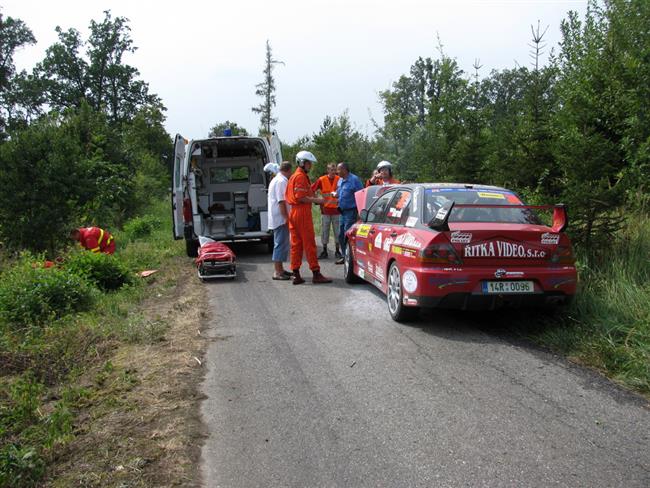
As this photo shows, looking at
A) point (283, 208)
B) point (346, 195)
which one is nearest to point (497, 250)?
point (283, 208)

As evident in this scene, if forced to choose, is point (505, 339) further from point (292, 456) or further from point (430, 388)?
point (292, 456)

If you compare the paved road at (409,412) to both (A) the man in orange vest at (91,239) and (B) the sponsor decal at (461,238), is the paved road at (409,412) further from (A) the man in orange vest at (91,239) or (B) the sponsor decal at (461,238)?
(A) the man in orange vest at (91,239)

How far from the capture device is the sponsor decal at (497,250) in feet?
17.5

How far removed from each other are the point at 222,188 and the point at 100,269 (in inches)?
185

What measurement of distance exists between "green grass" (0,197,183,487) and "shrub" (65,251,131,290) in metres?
0.01

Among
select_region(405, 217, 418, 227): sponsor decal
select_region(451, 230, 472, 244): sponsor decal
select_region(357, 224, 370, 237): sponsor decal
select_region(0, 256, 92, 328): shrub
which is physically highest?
select_region(405, 217, 418, 227): sponsor decal

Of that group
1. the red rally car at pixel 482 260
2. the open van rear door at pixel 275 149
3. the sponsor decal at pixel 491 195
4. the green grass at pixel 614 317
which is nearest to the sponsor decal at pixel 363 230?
the red rally car at pixel 482 260

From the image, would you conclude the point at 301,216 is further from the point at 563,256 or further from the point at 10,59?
the point at 10,59

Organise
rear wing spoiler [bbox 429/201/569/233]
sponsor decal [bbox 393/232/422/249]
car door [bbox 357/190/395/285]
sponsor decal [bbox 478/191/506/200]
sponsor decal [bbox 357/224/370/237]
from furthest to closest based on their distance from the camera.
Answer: sponsor decal [bbox 357/224/370/237] → car door [bbox 357/190/395/285] → sponsor decal [bbox 478/191/506/200] → sponsor decal [bbox 393/232/422/249] → rear wing spoiler [bbox 429/201/569/233]

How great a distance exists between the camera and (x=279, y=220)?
29.0 ft

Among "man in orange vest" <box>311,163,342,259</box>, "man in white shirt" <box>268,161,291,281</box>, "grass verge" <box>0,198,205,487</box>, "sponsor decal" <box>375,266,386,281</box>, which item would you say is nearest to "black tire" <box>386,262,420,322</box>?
"sponsor decal" <box>375,266,386,281</box>

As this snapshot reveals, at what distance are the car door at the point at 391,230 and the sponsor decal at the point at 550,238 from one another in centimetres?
140

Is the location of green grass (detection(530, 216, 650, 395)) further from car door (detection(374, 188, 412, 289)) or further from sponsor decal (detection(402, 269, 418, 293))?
car door (detection(374, 188, 412, 289))

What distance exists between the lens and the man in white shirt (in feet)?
28.9
